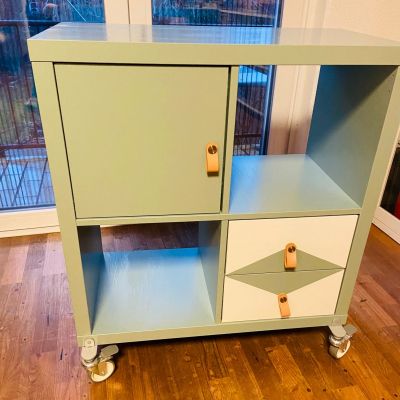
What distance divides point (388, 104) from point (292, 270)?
44 centimetres

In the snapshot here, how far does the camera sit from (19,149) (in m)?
1.57

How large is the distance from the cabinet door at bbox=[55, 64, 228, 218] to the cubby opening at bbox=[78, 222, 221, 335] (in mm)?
137

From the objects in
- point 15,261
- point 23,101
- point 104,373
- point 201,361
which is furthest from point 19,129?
point 201,361

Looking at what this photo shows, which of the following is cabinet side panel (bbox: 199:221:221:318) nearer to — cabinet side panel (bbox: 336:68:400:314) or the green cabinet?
the green cabinet

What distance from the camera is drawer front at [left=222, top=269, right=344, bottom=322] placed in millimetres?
995

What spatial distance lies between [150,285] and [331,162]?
620 millimetres

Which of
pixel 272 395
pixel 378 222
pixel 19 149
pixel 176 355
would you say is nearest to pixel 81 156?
pixel 176 355

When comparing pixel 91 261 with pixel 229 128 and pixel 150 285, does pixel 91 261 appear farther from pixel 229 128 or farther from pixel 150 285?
pixel 229 128

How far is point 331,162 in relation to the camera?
1072 millimetres

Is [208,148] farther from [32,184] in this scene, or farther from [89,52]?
[32,184]

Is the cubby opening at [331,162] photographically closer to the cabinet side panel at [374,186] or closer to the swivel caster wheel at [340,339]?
the cabinet side panel at [374,186]

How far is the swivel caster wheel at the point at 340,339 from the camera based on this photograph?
3.58 ft

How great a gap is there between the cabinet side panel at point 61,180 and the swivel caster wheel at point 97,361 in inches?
1.7

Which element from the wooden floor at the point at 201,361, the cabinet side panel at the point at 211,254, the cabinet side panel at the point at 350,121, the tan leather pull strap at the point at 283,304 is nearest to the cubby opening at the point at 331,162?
the cabinet side panel at the point at 350,121
